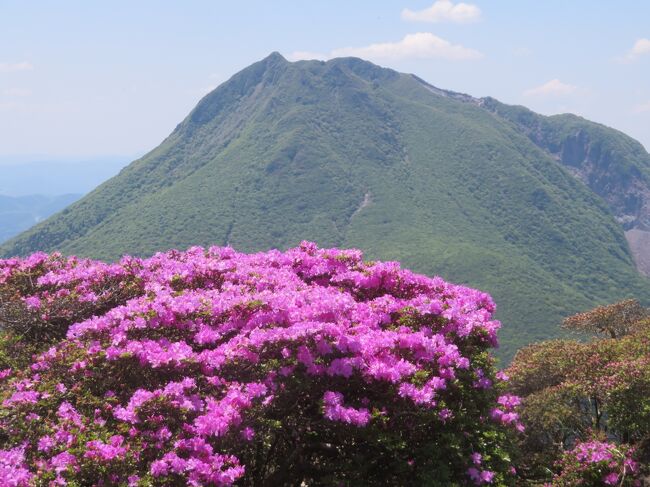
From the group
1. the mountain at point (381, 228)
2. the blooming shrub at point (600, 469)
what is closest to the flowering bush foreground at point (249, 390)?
the blooming shrub at point (600, 469)

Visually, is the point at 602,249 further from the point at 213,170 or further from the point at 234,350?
the point at 234,350

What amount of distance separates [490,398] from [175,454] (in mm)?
3859

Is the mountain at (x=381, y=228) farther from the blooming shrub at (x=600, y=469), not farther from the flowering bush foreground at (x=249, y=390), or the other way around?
the flowering bush foreground at (x=249, y=390)

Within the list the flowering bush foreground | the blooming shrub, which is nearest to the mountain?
the blooming shrub

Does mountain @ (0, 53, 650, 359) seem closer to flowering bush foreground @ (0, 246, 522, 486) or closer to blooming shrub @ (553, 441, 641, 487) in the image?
blooming shrub @ (553, 441, 641, 487)

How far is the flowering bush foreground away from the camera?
530 centimetres

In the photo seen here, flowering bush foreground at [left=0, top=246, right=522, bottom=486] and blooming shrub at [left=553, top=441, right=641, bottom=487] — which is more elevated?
flowering bush foreground at [left=0, top=246, right=522, bottom=486]

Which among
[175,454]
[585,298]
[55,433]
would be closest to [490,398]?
[175,454]

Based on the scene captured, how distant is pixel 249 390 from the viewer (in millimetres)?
5609

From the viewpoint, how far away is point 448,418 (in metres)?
6.32

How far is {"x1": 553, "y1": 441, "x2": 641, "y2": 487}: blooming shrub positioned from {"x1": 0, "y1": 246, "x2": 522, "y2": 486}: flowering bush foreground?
9.20 ft

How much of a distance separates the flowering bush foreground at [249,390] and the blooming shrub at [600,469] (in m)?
2.80

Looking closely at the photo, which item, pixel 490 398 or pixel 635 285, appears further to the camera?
pixel 635 285

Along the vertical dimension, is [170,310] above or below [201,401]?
above
